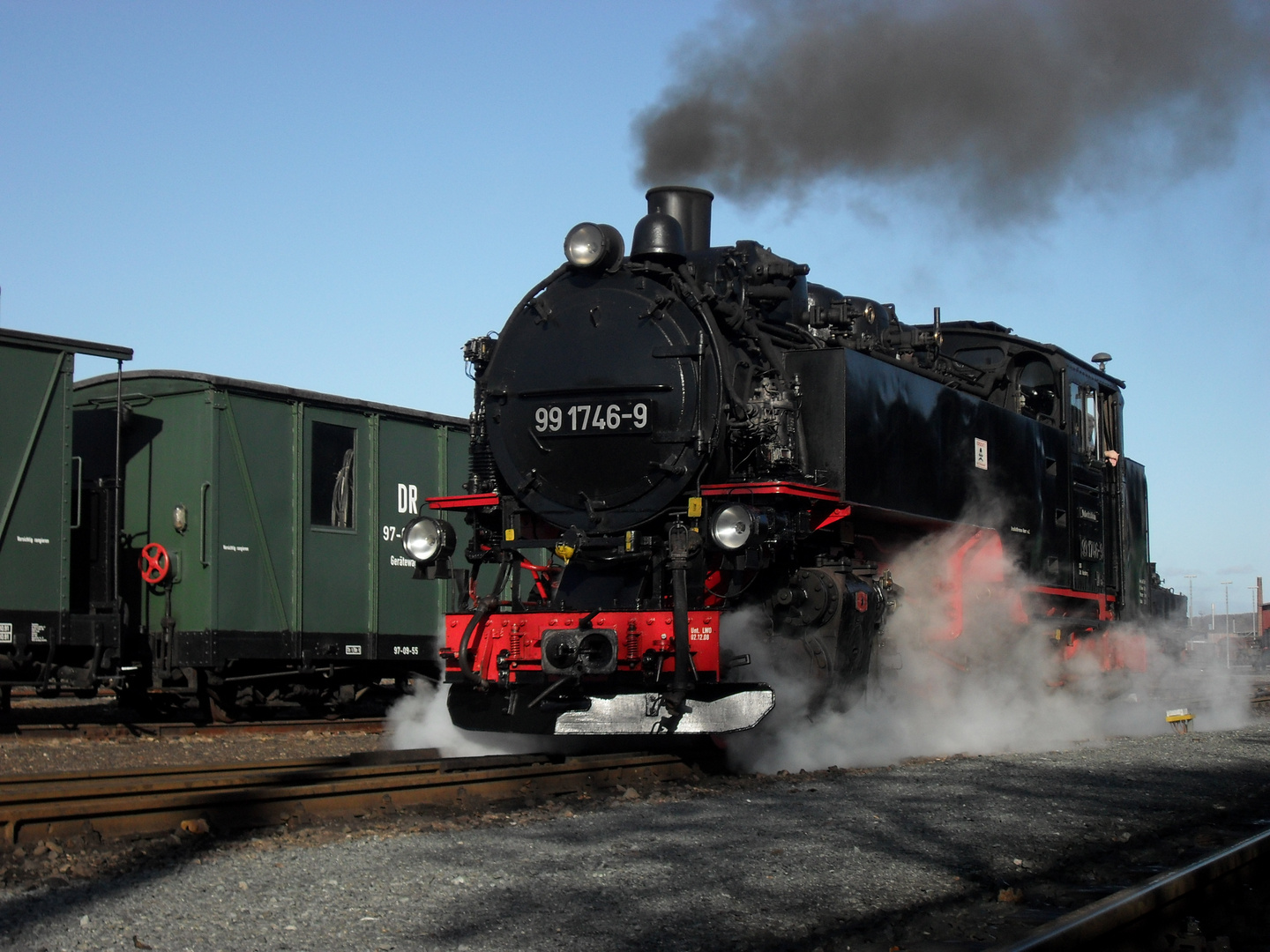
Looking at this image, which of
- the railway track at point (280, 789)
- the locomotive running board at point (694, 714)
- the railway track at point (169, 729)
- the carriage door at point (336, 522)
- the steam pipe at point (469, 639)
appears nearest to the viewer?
the railway track at point (280, 789)

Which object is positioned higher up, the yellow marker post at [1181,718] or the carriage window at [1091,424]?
the carriage window at [1091,424]

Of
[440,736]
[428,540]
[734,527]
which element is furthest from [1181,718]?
[428,540]

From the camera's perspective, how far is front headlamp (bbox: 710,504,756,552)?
7027 mm

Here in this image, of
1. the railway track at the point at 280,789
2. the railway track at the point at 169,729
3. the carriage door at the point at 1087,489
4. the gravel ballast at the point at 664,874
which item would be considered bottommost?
the railway track at the point at 169,729

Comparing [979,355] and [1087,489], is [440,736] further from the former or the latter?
[1087,489]

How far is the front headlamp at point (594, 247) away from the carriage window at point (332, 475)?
402 cm

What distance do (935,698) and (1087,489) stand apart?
142 inches

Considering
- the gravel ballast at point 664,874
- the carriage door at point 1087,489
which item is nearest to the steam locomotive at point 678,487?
the gravel ballast at point 664,874

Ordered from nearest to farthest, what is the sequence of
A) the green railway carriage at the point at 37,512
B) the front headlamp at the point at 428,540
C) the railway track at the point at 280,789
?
the railway track at the point at 280,789
the front headlamp at the point at 428,540
the green railway carriage at the point at 37,512

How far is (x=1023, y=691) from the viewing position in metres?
10.3

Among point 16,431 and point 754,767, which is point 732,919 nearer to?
point 754,767

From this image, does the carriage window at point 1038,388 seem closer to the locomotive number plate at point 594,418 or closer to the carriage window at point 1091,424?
the carriage window at point 1091,424

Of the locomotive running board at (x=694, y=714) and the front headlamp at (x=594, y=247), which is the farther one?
the front headlamp at (x=594, y=247)

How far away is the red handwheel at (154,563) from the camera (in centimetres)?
1012
